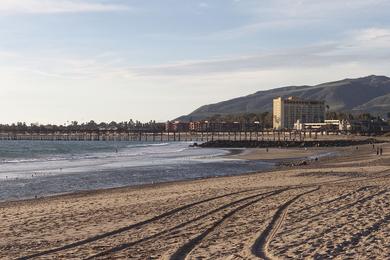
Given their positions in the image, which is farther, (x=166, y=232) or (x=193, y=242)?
(x=166, y=232)

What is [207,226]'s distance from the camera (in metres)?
11.0

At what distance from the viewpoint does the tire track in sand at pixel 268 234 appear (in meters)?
8.27

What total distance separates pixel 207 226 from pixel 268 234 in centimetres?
158

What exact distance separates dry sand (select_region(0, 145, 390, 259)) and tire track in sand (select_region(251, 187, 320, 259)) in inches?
0.6

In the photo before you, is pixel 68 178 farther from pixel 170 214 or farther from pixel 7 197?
pixel 170 214

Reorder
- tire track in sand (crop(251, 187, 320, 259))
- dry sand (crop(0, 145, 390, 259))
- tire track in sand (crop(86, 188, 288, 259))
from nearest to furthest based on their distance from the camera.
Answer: tire track in sand (crop(251, 187, 320, 259)) → dry sand (crop(0, 145, 390, 259)) → tire track in sand (crop(86, 188, 288, 259))

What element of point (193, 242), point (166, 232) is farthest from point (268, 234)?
point (166, 232)

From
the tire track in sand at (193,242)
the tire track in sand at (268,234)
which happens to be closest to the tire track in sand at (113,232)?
the tire track in sand at (193,242)

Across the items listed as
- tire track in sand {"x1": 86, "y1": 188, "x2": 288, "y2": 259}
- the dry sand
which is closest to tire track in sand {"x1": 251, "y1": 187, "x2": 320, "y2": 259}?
the dry sand

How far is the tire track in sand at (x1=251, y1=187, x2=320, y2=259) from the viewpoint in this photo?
8.27 metres

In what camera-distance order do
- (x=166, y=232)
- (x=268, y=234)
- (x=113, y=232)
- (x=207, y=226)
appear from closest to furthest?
1. (x=268, y=234)
2. (x=166, y=232)
3. (x=113, y=232)
4. (x=207, y=226)

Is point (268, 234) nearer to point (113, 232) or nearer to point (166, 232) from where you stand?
point (166, 232)

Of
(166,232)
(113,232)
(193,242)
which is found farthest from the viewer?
(113,232)

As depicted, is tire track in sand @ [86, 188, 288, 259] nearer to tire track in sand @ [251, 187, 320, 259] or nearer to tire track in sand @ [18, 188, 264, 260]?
tire track in sand @ [18, 188, 264, 260]
